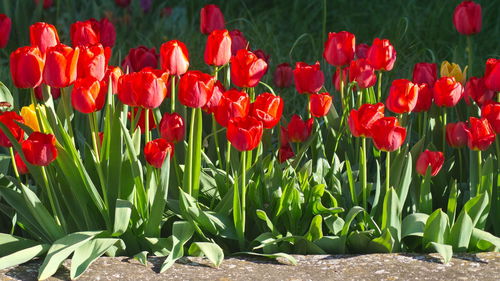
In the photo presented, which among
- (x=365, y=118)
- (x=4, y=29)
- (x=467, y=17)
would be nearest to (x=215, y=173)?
(x=365, y=118)

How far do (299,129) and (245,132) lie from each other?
535 millimetres

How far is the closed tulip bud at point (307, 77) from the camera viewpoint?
234 centimetres

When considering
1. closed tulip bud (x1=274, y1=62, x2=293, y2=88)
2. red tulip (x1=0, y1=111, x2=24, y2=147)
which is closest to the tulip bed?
red tulip (x1=0, y1=111, x2=24, y2=147)

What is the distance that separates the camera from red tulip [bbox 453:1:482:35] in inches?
110

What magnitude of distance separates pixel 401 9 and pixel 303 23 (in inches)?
22.7

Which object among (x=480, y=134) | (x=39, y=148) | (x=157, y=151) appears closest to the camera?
(x=39, y=148)

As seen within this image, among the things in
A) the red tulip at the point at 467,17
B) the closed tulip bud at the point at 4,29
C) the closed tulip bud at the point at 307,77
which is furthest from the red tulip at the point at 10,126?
the red tulip at the point at 467,17

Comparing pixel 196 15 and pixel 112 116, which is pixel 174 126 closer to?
pixel 112 116

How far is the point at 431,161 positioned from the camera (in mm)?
2174

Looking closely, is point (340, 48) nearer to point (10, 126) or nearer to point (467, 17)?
point (467, 17)

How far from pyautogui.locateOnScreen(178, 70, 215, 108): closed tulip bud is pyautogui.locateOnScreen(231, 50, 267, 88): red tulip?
0.18m

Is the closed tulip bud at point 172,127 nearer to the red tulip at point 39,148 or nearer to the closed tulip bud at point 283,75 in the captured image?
the red tulip at point 39,148

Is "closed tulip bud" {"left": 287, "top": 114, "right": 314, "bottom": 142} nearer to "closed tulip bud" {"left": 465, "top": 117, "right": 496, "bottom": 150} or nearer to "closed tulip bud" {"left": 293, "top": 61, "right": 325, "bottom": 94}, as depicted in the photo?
"closed tulip bud" {"left": 293, "top": 61, "right": 325, "bottom": 94}

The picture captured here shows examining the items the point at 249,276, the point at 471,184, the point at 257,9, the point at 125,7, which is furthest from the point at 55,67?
the point at 257,9
